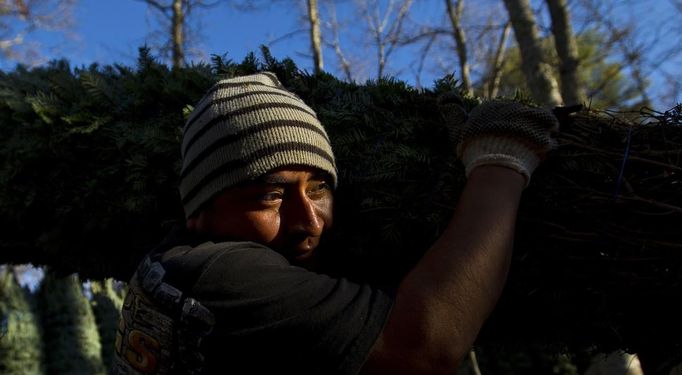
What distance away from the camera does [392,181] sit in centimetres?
197

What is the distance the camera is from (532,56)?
751 centimetres

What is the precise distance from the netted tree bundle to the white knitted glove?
0.14 m

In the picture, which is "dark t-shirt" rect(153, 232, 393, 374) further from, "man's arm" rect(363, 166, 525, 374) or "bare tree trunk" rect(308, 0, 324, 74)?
"bare tree trunk" rect(308, 0, 324, 74)

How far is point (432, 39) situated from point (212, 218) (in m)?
13.9

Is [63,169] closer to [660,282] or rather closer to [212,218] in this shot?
[212,218]

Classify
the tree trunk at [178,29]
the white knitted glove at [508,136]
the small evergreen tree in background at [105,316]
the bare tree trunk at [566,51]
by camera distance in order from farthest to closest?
the tree trunk at [178,29], the small evergreen tree in background at [105,316], the bare tree trunk at [566,51], the white knitted glove at [508,136]

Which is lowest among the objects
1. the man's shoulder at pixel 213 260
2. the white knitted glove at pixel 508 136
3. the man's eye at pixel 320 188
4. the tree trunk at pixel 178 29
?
the man's shoulder at pixel 213 260

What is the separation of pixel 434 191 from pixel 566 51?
22.2ft

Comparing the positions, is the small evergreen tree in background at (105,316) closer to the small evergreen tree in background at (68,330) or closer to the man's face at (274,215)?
the small evergreen tree in background at (68,330)

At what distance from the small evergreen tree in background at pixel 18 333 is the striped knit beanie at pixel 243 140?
23.1 feet

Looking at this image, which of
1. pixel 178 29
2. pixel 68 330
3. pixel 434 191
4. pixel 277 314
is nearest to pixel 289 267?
pixel 277 314

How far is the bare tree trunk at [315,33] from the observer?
48.7 ft

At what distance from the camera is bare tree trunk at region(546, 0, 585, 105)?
296 inches

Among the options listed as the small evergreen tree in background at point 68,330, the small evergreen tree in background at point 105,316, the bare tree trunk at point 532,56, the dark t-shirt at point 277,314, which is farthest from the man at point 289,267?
→ the small evergreen tree in background at point 105,316
